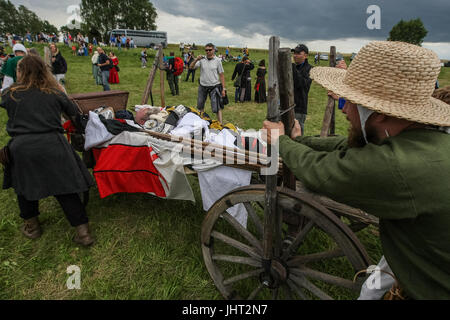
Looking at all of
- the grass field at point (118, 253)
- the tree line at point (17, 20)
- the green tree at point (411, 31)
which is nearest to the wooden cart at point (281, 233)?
the grass field at point (118, 253)

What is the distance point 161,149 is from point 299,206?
1.54 m

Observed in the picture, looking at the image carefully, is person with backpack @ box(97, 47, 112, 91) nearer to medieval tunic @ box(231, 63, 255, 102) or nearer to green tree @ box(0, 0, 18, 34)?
medieval tunic @ box(231, 63, 255, 102)

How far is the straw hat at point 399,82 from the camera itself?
1.02 metres

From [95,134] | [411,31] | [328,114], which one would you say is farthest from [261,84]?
[411,31]

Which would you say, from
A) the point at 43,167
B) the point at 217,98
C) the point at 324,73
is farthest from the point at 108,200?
the point at 217,98

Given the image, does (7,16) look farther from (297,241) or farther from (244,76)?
(297,241)

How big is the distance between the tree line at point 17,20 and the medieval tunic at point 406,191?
3346 inches

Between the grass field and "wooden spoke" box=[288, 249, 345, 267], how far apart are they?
2.80 ft

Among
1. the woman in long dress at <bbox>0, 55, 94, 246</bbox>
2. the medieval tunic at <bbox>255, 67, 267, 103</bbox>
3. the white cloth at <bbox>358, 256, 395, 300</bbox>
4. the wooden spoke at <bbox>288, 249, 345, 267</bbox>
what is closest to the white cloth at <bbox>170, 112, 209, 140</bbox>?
the woman in long dress at <bbox>0, 55, 94, 246</bbox>

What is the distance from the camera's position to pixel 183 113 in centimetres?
341

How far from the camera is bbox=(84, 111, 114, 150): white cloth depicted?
276cm

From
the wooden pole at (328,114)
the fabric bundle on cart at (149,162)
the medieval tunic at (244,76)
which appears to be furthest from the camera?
the medieval tunic at (244,76)

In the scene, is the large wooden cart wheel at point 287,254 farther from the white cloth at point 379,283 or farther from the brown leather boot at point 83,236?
the brown leather boot at point 83,236

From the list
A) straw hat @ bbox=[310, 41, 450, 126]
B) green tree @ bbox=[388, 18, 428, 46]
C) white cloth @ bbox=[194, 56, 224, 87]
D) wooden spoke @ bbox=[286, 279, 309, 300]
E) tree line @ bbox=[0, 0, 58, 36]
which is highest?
tree line @ bbox=[0, 0, 58, 36]
